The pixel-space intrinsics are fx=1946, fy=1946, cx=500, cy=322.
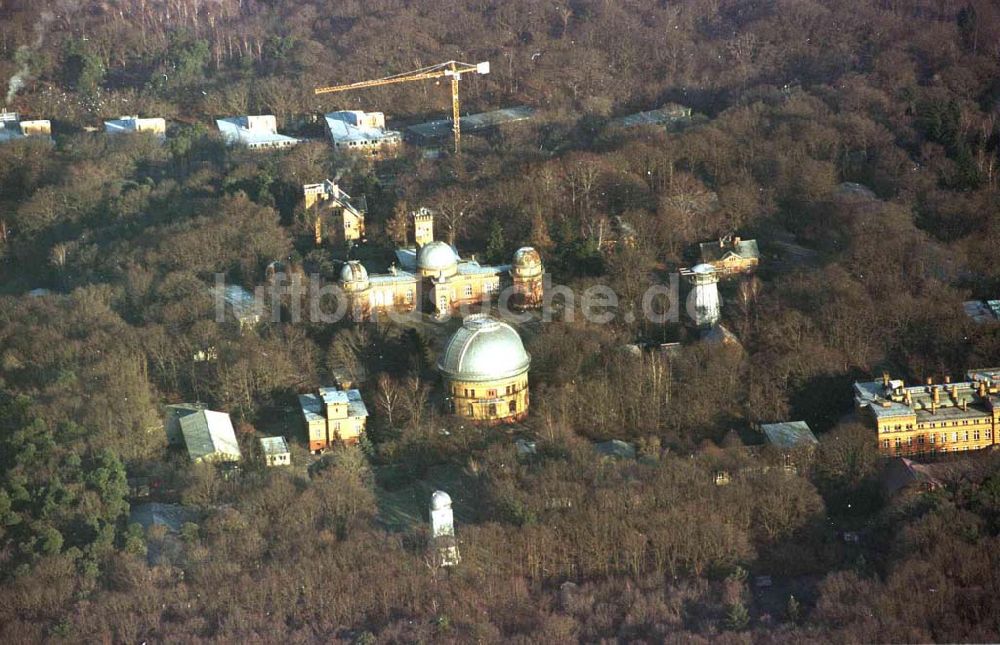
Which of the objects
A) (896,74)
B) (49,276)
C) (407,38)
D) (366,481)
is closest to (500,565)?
(366,481)

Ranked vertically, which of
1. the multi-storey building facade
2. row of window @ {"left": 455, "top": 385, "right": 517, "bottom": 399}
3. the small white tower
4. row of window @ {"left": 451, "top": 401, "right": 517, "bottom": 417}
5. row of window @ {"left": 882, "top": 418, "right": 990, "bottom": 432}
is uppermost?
the multi-storey building facade

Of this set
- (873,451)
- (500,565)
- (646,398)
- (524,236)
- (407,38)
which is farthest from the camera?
(407,38)

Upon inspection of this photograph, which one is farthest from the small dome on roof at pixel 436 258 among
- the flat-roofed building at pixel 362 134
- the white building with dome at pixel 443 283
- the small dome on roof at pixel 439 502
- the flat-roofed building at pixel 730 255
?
the flat-roofed building at pixel 362 134

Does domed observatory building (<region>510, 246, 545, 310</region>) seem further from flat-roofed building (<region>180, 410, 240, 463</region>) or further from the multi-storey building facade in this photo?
flat-roofed building (<region>180, 410, 240, 463</region>)

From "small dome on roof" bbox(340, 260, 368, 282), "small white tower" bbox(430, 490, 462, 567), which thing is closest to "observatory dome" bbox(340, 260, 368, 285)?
"small dome on roof" bbox(340, 260, 368, 282)

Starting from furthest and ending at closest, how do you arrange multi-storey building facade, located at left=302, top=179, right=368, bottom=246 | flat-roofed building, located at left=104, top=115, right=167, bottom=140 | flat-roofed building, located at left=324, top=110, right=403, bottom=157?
flat-roofed building, located at left=104, top=115, right=167, bottom=140, flat-roofed building, located at left=324, top=110, right=403, bottom=157, multi-storey building facade, located at left=302, top=179, right=368, bottom=246

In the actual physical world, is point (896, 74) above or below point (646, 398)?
above

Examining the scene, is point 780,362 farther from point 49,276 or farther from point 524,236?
point 49,276

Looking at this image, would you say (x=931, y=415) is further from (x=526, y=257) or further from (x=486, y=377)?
(x=526, y=257)
